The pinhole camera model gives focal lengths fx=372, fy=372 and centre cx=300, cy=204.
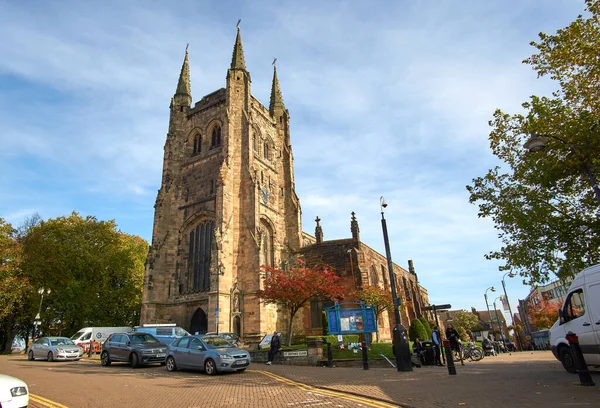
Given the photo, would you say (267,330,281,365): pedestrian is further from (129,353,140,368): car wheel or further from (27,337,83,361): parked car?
(27,337,83,361): parked car

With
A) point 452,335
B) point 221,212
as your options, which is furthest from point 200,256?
point 452,335

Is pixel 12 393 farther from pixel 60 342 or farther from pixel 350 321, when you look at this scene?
pixel 350 321

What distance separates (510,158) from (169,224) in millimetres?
27259

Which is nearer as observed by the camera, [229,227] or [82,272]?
[229,227]

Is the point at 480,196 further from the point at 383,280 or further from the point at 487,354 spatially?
the point at 383,280

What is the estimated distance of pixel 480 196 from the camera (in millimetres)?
16891

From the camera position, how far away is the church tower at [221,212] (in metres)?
27.9

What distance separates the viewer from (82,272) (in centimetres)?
3609

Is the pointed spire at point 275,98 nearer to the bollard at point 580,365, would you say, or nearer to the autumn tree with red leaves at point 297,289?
the autumn tree with red leaves at point 297,289

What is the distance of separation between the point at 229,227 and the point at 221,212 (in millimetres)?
1343

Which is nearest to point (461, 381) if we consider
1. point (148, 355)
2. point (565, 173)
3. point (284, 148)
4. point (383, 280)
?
point (565, 173)

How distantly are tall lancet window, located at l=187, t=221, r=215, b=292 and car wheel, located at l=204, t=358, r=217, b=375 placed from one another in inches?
678

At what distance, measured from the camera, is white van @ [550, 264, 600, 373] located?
373 inches

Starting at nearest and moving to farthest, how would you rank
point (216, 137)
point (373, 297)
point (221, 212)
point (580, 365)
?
point (580, 365) < point (373, 297) < point (221, 212) < point (216, 137)
